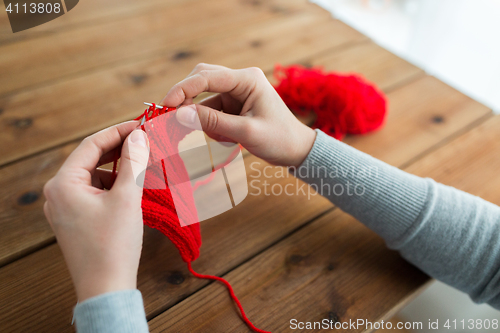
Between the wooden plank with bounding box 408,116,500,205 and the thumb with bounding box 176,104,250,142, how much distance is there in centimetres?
41

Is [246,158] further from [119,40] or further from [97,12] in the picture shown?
[97,12]

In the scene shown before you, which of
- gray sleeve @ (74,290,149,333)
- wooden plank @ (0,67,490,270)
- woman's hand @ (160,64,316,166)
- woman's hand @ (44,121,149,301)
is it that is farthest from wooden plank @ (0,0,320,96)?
gray sleeve @ (74,290,149,333)

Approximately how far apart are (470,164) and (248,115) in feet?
1.71

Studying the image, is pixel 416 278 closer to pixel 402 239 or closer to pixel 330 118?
pixel 402 239

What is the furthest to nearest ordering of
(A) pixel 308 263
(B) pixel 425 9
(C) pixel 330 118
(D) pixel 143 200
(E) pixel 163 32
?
(B) pixel 425 9
(E) pixel 163 32
(C) pixel 330 118
(A) pixel 308 263
(D) pixel 143 200

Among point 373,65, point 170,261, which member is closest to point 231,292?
point 170,261

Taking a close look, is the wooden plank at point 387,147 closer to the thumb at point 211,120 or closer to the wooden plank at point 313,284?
the wooden plank at point 313,284

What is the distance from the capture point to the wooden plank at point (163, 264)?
54 cm

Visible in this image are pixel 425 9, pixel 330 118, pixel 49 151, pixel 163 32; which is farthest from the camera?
pixel 425 9

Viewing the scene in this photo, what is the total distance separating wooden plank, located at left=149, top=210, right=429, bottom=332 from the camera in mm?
554

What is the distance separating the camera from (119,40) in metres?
1.03

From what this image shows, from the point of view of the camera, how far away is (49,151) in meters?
0.75

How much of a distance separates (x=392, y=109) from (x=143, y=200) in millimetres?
665

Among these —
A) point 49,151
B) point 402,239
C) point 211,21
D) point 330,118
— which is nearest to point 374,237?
point 402,239
